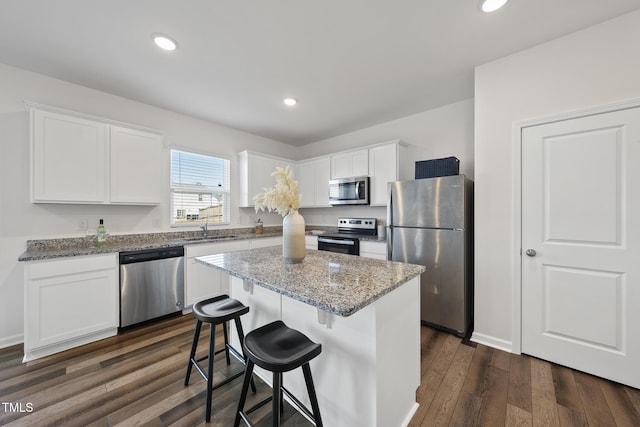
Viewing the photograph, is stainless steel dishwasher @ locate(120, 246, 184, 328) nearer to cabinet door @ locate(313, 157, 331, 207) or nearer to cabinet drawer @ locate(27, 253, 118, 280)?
cabinet drawer @ locate(27, 253, 118, 280)

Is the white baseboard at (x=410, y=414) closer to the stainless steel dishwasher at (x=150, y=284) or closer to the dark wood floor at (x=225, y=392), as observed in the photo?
the dark wood floor at (x=225, y=392)

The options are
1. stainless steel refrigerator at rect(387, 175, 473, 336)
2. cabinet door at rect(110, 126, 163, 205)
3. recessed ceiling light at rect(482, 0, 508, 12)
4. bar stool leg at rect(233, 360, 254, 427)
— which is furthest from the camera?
cabinet door at rect(110, 126, 163, 205)

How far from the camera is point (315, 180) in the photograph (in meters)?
4.47

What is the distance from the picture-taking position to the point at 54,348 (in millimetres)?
2252

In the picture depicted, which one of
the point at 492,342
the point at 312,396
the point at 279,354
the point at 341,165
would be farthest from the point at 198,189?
the point at 492,342

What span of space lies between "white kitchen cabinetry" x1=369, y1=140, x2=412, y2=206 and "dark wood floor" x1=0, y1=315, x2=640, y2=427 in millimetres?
2042

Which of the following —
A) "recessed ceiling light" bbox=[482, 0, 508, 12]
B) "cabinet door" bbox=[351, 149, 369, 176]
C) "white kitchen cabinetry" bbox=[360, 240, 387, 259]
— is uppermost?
"recessed ceiling light" bbox=[482, 0, 508, 12]

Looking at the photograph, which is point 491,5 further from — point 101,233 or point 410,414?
point 101,233

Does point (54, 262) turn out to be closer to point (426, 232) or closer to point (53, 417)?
point (53, 417)

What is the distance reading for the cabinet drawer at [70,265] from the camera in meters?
2.14

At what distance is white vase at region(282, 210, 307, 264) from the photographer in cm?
168

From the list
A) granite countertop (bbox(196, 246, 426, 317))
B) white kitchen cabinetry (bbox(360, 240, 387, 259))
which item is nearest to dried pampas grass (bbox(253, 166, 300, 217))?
granite countertop (bbox(196, 246, 426, 317))

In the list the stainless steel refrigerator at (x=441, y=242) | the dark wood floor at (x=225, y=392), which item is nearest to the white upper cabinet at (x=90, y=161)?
the dark wood floor at (x=225, y=392)

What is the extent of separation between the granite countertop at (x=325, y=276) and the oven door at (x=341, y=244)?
4.74 feet
